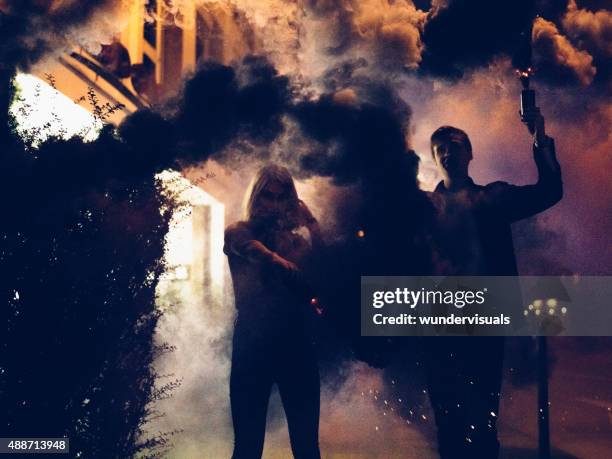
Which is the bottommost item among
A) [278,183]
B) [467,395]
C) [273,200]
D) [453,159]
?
[467,395]

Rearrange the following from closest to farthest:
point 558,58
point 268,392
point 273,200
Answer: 1. point 268,392
2. point 273,200
3. point 558,58

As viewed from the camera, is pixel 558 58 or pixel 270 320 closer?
pixel 270 320

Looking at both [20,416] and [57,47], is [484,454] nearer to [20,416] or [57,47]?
[20,416]

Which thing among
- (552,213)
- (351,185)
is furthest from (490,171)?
(351,185)

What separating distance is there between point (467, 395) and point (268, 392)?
7.50 ft

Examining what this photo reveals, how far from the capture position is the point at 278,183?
22.8ft

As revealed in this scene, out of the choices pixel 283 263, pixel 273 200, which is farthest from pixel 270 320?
pixel 273 200

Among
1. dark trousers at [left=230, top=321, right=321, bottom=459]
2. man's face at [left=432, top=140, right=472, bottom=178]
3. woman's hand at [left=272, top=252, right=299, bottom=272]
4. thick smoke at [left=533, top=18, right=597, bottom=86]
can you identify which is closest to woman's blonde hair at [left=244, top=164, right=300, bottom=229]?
woman's hand at [left=272, top=252, right=299, bottom=272]

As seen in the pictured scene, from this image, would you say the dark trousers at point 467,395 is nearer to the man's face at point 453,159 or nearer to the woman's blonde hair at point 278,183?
the man's face at point 453,159

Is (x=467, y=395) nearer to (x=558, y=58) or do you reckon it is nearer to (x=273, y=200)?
(x=273, y=200)

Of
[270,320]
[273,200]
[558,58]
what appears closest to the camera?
[270,320]

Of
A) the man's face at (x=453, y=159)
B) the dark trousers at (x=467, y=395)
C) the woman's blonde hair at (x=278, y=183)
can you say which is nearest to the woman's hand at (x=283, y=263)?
the woman's blonde hair at (x=278, y=183)

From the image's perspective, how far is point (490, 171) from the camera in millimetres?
7363

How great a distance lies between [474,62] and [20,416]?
6.48 metres
